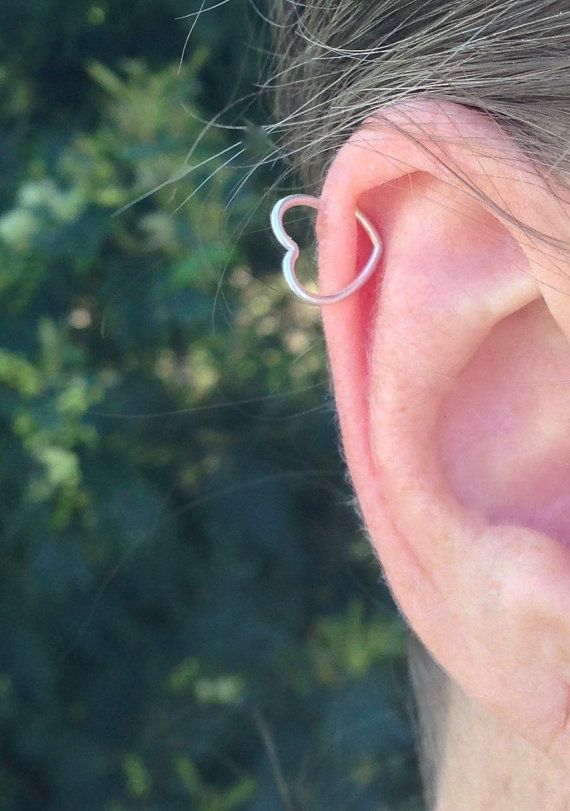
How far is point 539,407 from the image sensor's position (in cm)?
70

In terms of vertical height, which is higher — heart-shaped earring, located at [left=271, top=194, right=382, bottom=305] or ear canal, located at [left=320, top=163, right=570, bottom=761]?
heart-shaped earring, located at [left=271, top=194, right=382, bottom=305]

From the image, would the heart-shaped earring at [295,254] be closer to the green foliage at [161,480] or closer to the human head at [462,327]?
the human head at [462,327]

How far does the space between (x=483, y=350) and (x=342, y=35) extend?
266mm

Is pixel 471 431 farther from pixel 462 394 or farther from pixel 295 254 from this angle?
pixel 295 254

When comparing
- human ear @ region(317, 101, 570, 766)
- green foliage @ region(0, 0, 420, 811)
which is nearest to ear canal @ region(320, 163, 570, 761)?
human ear @ region(317, 101, 570, 766)

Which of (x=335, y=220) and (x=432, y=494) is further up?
(x=335, y=220)

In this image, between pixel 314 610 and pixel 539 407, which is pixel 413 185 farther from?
pixel 314 610

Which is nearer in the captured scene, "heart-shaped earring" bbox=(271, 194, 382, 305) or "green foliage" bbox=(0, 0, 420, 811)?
"heart-shaped earring" bbox=(271, 194, 382, 305)

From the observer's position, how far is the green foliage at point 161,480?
1.58 meters

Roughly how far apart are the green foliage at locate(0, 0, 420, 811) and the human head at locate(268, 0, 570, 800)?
2.42 feet

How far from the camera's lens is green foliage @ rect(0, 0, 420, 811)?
1.58m

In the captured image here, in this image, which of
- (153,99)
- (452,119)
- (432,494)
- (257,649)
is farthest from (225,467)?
(452,119)

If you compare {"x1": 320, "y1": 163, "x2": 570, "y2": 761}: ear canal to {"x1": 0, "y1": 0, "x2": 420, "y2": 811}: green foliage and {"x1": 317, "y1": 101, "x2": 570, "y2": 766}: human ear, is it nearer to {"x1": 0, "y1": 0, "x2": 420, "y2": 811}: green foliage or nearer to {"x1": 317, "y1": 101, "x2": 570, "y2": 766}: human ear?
{"x1": 317, "y1": 101, "x2": 570, "y2": 766}: human ear

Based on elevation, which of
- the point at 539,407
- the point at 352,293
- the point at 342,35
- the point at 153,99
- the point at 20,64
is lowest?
the point at 539,407
